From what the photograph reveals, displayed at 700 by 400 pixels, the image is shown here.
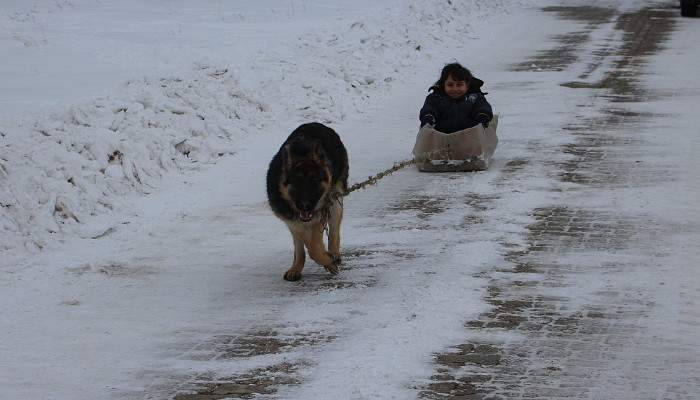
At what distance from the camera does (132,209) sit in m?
9.66

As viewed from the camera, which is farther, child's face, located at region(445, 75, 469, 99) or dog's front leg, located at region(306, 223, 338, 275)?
child's face, located at region(445, 75, 469, 99)

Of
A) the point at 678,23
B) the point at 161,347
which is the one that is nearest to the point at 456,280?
the point at 161,347

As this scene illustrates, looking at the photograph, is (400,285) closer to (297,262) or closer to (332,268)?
(332,268)

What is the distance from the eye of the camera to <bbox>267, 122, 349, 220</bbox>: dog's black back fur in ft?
24.3

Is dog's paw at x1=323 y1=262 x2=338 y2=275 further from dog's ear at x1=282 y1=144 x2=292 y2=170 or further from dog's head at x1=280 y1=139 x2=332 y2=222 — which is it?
dog's ear at x1=282 y1=144 x2=292 y2=170

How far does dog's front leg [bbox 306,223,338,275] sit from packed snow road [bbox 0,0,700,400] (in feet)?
0.46

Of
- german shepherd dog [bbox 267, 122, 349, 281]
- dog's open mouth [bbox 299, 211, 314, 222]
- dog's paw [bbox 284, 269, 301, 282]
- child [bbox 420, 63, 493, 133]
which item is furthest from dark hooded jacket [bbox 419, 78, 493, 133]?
dog's open mouth [bbox 299, 211, 314, 222]

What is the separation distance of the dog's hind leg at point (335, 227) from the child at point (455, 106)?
11.7 feet

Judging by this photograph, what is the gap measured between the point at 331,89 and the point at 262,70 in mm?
994

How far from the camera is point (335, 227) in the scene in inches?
310

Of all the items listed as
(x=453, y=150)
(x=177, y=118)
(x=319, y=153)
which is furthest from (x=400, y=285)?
(x=177, y=118)

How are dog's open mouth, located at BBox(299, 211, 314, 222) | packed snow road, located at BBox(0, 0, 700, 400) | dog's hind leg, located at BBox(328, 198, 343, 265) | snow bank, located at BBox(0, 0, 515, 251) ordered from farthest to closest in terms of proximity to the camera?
snow bank, located at BBox(0, 0, 515, 251)
dog's hind leg, located at BBox(328, 198, 343, 265)
dog's open mouth, located at BBox(299, 211, 314, 222)
packed snow road, located at BBox(0, 0, 700, 400)

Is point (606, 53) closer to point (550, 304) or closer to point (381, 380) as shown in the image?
point (550, 304)

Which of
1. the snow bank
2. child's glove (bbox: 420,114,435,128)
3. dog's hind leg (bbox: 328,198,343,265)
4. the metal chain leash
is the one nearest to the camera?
dog's hind leg (bbox: 328,198,343,265)
